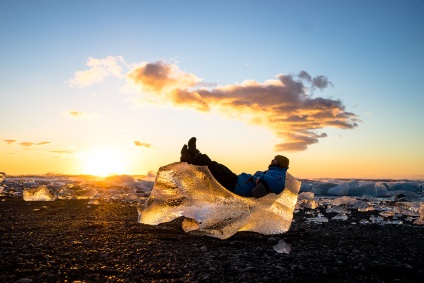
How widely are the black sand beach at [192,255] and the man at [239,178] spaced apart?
738 mm

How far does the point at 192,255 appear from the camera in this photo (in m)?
3.73

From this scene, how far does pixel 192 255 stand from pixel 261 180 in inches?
81.9

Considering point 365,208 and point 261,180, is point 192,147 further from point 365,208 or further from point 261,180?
point 365,208

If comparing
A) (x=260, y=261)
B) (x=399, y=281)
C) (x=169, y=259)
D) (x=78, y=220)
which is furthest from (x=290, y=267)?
(x=78, y=220)

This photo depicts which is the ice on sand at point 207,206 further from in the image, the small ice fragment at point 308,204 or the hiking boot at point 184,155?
the small ice fragment at point 308,204

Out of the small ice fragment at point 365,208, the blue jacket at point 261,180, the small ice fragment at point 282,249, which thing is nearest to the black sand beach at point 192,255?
the small ice fragment at point 282,249

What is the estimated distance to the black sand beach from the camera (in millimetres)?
3010

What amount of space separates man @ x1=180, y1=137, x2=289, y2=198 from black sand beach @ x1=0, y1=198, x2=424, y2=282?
29.1 inches

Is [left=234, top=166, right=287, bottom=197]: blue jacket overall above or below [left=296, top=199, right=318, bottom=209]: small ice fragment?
above

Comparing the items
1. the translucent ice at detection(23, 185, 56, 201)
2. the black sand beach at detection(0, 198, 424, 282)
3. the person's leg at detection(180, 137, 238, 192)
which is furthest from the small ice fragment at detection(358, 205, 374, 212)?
the translucent ice at detection(23, 185, 56, 201)

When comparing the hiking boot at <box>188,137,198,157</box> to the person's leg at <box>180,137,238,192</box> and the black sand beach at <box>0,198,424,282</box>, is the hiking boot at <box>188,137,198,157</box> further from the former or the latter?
the black sand beach at <box>0,198,424,282</box>

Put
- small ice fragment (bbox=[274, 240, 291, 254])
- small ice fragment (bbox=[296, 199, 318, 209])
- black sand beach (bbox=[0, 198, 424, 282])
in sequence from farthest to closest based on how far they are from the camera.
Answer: small ice fragment (bbox=[296, 199, 318, 209]) → small ice fragment (bbox=[274, 240, 291, 254]) → black sand beach (bbox=[0, 198, 424, 282])

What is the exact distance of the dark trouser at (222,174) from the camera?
5.30 meters

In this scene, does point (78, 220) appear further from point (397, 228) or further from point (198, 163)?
point (397, 228)
